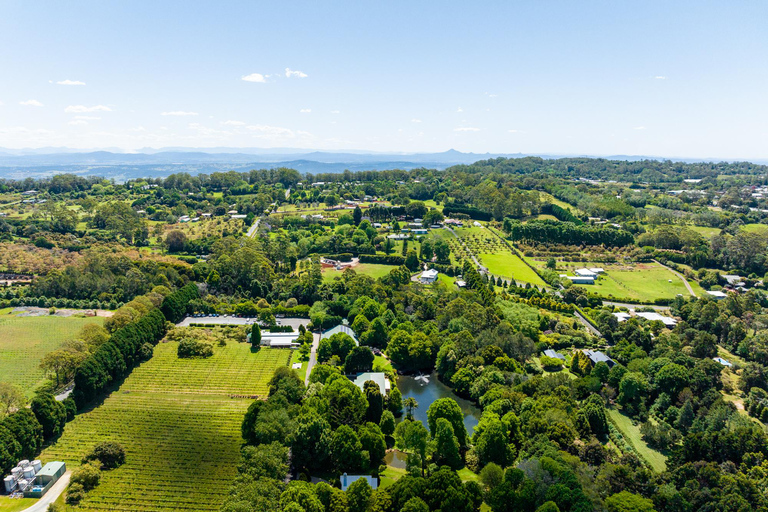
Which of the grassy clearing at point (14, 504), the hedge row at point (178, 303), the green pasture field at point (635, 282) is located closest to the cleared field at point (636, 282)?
the green pasture field at point (635, 282)

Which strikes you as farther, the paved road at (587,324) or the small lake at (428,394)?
the paved road at (587,324)

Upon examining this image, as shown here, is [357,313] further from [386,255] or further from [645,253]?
[645,253]

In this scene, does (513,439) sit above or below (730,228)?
below

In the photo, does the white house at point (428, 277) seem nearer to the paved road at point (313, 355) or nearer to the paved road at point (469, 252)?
the paved road at point (469, 252)

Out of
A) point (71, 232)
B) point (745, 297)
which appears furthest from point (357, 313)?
point (71, 232)

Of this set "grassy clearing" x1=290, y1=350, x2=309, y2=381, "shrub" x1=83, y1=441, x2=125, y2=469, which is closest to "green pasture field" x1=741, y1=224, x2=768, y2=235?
"grassy clearing" x1=290, y1=350, x2=309, y2=381

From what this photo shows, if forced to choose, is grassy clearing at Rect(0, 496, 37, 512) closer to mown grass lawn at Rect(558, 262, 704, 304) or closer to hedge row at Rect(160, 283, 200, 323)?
hedge row at Rect(160, 283, 200, 323)

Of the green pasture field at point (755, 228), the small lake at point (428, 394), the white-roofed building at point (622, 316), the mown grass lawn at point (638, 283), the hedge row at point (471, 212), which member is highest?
the hedge row at point (471, 212)
